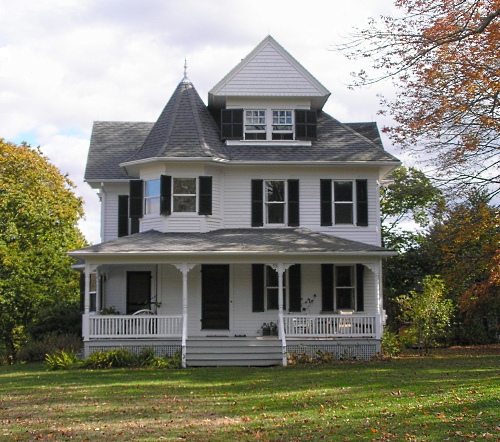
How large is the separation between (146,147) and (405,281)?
14829mm

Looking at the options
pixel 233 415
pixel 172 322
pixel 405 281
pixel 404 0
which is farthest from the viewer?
pixel 405 281

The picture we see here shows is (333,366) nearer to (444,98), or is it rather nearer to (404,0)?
(444,98)

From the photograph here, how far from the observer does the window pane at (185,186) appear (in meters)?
A: 23.3

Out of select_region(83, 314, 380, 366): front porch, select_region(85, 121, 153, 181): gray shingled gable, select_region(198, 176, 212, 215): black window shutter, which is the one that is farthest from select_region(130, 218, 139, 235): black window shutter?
select_region(83, 314, 380, 366): front porch

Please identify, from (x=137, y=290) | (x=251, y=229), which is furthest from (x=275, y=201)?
(x=137, y=290)

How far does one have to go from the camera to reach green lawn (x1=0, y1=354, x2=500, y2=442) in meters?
10.6

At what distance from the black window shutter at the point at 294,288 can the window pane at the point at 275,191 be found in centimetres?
246

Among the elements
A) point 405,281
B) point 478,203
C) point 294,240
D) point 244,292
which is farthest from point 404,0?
point 405,281

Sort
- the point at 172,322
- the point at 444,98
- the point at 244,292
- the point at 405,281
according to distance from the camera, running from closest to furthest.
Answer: the point at 444,98 → the point at 172,322 → the point at 244,292 → the point at 405,281

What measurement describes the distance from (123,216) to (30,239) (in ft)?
38.3

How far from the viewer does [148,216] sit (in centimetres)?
2364

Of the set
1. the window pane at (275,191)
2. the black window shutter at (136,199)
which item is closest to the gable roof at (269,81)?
the window pane at (275,191)

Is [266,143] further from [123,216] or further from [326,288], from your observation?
[123,216]

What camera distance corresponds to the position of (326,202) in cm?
2381
